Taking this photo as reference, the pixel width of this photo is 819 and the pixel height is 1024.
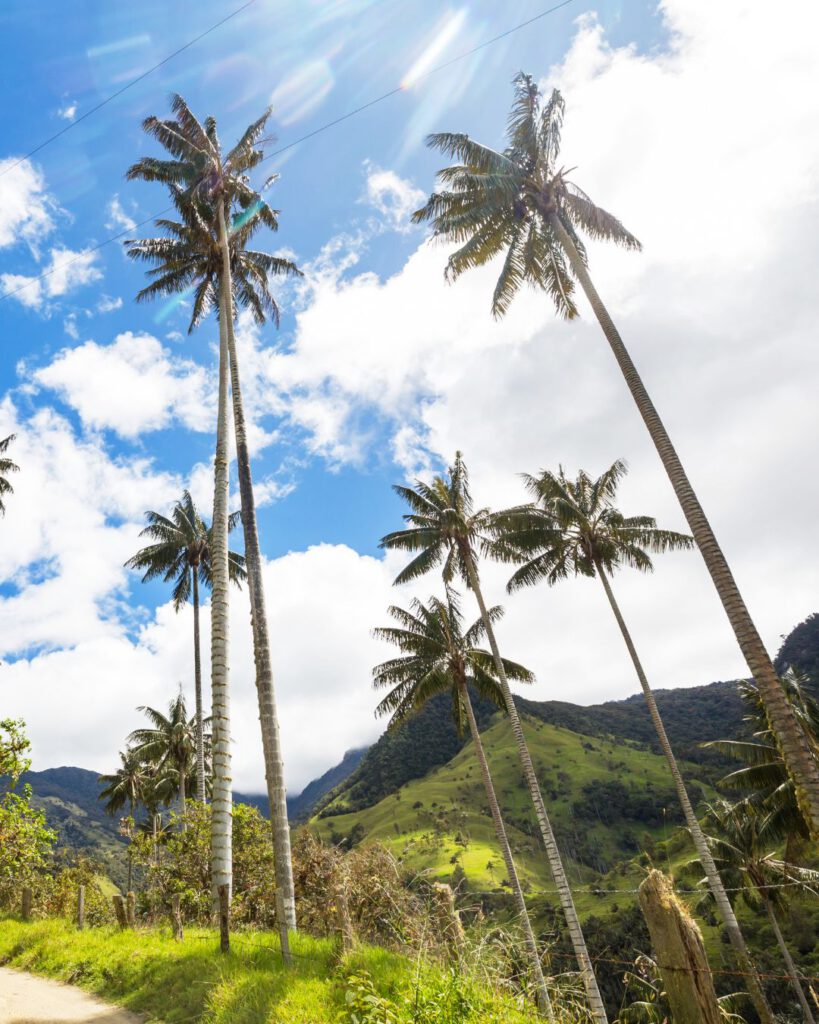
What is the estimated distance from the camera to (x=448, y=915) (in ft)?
23.1

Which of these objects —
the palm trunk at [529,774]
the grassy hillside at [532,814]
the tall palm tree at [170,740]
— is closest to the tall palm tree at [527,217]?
the palm trunk at [529,774]

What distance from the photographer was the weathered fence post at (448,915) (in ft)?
21.3

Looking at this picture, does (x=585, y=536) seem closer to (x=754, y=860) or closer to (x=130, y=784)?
→ (x=754, y=860)

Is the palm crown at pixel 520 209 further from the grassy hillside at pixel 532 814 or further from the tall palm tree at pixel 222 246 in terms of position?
the grassy hillside at pixel 532 814

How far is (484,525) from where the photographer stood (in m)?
23.5

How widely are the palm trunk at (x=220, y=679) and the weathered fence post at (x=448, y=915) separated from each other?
Answer: 396cm

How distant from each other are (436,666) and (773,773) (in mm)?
14852

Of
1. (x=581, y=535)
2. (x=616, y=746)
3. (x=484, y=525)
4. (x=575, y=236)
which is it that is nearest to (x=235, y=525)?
(x=484, y=525)

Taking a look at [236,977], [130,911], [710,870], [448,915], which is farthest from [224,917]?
[710,870]

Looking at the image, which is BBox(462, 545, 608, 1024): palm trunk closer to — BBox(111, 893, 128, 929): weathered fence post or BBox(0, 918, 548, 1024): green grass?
BBox(0, 918, 548, 1024): green grass

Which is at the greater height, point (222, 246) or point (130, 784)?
point (222, 246)

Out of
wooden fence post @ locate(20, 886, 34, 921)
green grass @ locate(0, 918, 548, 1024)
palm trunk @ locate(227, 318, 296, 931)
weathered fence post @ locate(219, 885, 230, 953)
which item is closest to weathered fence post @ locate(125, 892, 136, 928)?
green grass @ locate(0, 918, 548, 1024)

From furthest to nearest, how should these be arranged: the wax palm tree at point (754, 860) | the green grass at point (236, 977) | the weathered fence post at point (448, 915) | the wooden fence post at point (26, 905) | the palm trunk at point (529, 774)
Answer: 1. the wax palm tree at point (754, 860)
2. the wooden fence post at point (26, 905)
3. the palm trunk at point (529, 774)
4. the weathered fence post at point (448, 915)
5. the green grass at point (236, 977)

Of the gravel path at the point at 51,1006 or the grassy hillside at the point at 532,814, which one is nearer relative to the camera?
the gravel path at the point at 51,1006
